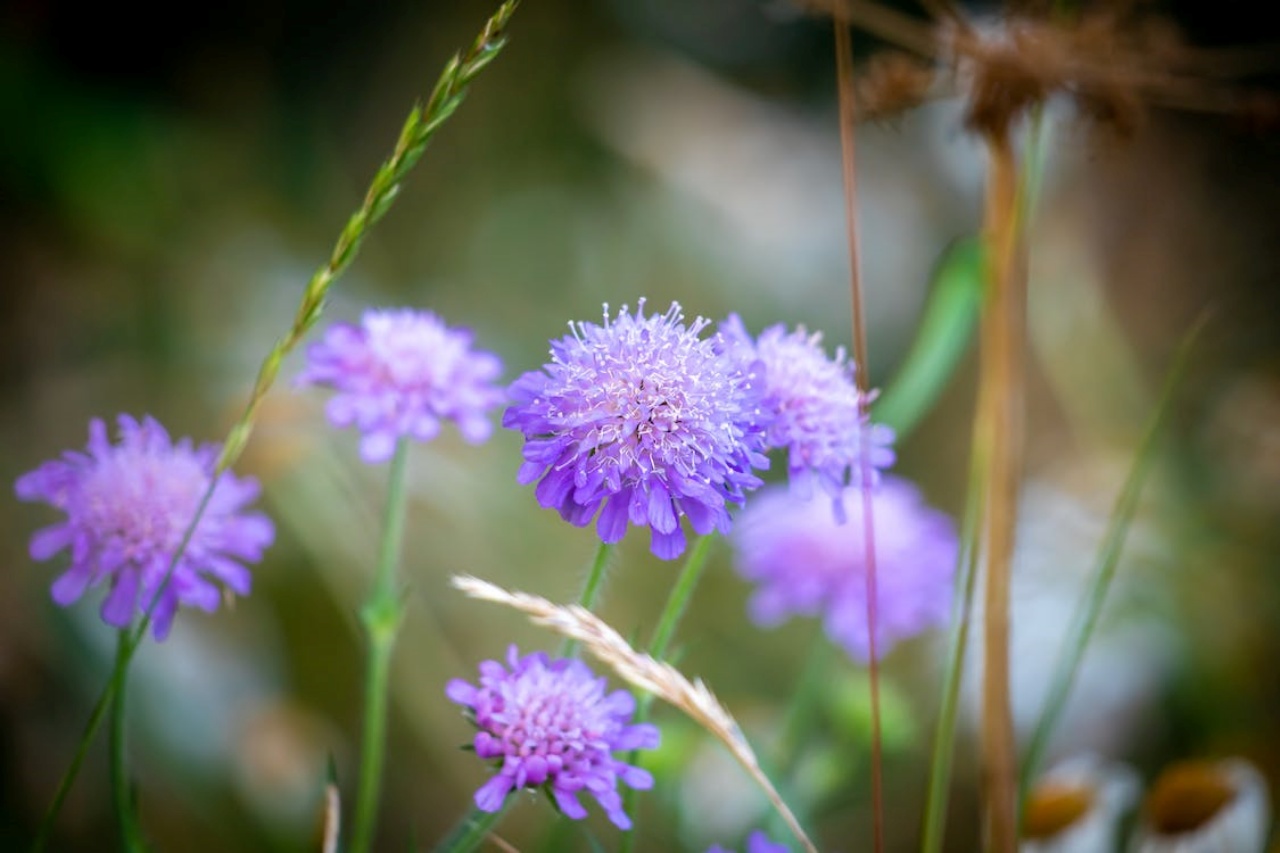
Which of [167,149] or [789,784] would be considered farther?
[167,149]

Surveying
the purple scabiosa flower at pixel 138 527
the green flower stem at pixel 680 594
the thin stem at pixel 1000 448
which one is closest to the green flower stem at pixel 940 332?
the thin stem at pixel 1000 448

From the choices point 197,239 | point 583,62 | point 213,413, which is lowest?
point 213,413

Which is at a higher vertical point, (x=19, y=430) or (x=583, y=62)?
(x=583, y=62)

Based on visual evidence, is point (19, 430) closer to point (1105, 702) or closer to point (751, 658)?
point (751, 658)

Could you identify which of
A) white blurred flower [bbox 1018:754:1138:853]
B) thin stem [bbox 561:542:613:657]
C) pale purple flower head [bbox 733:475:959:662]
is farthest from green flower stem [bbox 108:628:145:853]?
white blurred flower [bbox 1018:754:1138:853]

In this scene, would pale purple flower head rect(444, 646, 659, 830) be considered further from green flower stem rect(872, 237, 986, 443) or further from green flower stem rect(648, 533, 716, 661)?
green flower stem rect(872, 237, 986, 443)

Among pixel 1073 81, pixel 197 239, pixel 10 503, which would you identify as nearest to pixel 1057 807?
pixel 1073 81

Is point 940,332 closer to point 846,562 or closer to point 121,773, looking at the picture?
point 846,562

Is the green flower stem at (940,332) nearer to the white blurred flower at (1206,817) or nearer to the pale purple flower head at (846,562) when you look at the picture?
the pale purple flower head at (846,562)
